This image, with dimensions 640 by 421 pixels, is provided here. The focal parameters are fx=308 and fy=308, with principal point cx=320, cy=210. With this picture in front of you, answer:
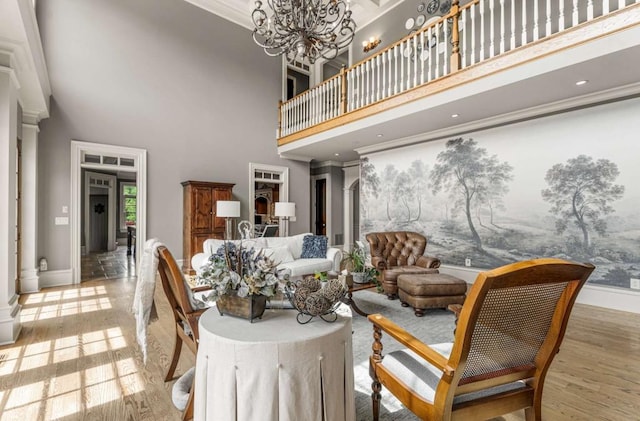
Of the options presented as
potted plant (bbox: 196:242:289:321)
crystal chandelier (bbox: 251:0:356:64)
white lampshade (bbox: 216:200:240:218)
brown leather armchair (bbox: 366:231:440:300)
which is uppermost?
crystal chandelier (bbox: 251:0:356:64)

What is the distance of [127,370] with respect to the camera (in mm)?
2303

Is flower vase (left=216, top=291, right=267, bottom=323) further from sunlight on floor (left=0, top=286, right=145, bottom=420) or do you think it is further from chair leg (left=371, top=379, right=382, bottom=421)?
sunlight on floor (left=0, top=286, right=145, bottom=420)

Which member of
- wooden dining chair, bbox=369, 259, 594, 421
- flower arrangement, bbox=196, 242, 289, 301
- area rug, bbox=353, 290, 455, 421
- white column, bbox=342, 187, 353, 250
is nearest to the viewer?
wooden dining chair, bbox=369, 259, 594, 421

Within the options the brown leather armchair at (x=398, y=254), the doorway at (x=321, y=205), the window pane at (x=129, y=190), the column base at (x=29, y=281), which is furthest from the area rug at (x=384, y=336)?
the window pane at (x=129, y=190)

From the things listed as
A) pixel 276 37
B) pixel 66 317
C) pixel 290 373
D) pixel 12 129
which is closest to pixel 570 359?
pixel 290 373

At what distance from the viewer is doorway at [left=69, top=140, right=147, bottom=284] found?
519cm

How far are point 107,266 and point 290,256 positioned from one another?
473 cm

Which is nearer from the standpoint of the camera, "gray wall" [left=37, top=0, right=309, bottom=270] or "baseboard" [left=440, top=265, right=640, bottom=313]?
"baseboard" [left=440, top=265, right=640, bottom=313]

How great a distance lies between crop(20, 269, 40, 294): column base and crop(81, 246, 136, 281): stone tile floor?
0.80 metres

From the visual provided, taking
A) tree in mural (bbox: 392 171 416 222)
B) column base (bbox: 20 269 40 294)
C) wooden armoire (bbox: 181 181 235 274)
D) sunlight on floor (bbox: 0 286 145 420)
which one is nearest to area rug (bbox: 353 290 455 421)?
sunlight on floor (bbox: 0 286 145 420)

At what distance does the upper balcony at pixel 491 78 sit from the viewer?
10.2 ft

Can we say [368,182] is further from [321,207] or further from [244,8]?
[244,8]

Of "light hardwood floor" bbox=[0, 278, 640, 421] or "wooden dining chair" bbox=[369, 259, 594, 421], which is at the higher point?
"wooden dining chair" bbox=[369, 259, 594, 421]

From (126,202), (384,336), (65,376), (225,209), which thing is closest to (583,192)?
(384,336)
